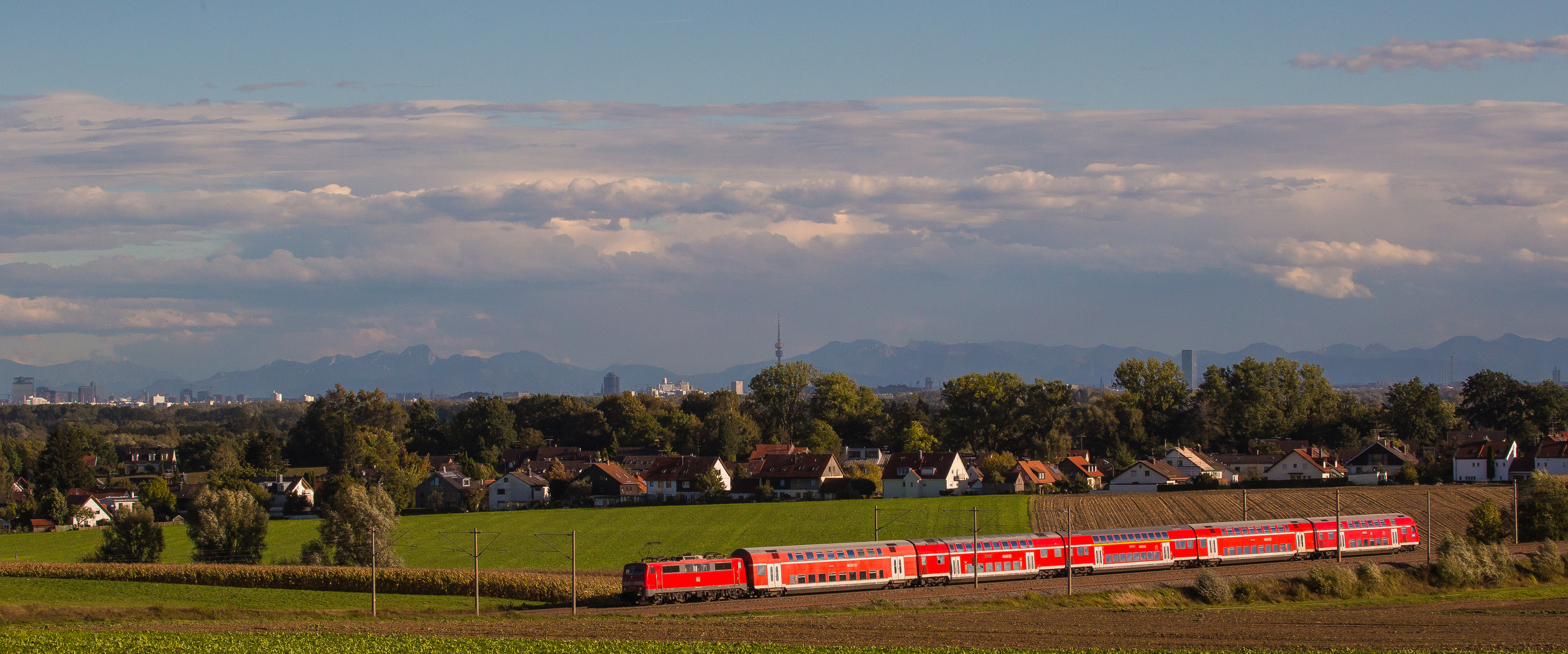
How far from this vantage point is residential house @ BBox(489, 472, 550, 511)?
110125mm

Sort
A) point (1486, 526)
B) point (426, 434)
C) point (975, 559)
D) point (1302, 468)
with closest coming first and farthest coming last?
point (975, 559), point (1486, 526), point (1302, 468), point (426, 434)

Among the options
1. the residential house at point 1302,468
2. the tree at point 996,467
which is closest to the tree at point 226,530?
the tree at point 996,467

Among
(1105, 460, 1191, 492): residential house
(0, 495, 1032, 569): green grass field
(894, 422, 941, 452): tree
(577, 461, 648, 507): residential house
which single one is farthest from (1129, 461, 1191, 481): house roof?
(577, 461, 648, 507): residential house

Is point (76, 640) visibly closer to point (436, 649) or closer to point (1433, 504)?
point (436, 649)

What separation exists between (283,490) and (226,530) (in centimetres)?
5047

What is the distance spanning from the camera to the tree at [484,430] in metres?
150

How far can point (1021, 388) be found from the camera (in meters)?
139

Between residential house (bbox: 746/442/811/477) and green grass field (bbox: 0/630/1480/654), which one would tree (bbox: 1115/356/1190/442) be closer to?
residential house (bbox: 746/442/811/477)

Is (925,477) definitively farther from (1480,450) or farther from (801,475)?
(1480,450)

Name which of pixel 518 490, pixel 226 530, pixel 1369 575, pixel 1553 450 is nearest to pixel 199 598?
pixel 226 530

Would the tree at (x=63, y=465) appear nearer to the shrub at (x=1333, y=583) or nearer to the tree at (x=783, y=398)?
the tree at (x=783, y=398)

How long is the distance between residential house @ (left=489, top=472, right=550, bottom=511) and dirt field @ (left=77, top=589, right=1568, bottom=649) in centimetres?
6949

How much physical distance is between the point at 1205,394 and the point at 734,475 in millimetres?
57201

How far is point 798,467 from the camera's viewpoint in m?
111
